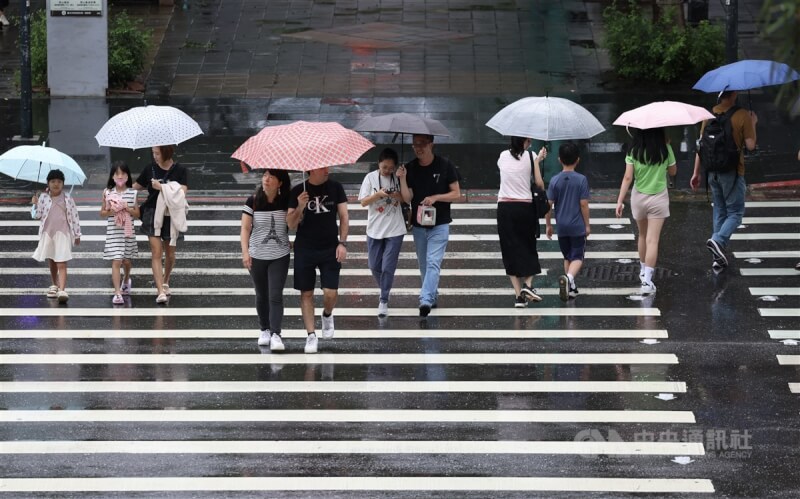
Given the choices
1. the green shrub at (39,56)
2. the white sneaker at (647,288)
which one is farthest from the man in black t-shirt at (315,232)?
the green shrub at (39,56)

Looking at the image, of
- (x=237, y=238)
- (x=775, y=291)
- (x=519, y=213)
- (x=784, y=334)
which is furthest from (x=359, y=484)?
(x=237, y=238)

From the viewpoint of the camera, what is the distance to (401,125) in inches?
481

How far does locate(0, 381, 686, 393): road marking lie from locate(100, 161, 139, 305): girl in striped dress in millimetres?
2511

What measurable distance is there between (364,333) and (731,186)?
4.85 meters

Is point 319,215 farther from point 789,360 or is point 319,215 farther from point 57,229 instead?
point 789,360

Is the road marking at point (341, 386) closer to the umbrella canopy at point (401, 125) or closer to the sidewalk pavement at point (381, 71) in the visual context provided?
the umbrella canopy at point (401, 125)

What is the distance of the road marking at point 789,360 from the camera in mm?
11336

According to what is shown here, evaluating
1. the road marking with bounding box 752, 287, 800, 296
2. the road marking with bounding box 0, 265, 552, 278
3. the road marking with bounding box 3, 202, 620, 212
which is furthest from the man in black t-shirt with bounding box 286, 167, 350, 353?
the road marking with bounding box 3, 202, 620, 212

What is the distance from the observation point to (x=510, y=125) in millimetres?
13078

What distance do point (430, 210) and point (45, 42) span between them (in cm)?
1426

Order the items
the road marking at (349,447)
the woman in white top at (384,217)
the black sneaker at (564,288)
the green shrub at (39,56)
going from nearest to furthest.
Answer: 1. the road marking at (349,447)
2. the woman in white top at (384,217)
3. the black sneaker at (564,288)
4. the green shrub at (39,56)

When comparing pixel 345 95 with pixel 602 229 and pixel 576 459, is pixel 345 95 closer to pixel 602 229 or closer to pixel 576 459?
pixel 602 229

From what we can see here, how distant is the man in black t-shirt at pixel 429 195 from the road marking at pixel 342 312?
392 mm

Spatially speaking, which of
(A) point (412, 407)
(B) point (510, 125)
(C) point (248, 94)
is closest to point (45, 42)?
(C) point (248, 94)
